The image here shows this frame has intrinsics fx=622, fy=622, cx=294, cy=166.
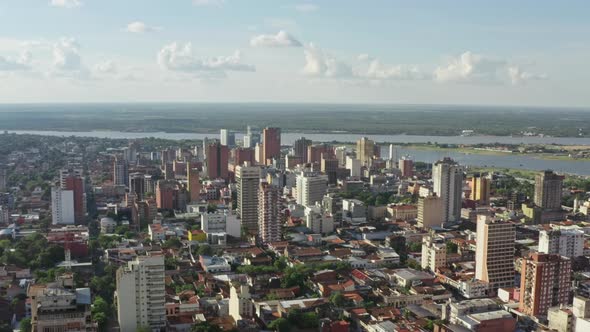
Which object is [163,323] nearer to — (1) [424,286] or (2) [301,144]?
(1) [424,286]

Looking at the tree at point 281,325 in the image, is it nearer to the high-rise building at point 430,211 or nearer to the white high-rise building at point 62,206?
the high-rise building at point 430,211

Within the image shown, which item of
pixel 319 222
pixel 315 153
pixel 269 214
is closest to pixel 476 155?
pixel 315 153

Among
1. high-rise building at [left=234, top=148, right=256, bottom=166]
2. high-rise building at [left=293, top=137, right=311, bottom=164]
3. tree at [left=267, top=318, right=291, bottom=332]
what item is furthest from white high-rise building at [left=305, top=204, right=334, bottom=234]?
high-rise building at [left=293, top=137, right=311, bottom=164]

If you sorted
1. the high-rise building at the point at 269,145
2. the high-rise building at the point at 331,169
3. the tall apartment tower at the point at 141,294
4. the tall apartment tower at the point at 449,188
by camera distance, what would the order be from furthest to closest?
the high-rise building at the point at 269,145
the high-rise building at the point at 331,169
the tall apartment tower at the point at 449,188
the tall apartment tower at the point at 141,294

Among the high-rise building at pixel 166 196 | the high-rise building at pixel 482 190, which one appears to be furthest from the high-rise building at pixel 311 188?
the high-rise building at pixel 482 190

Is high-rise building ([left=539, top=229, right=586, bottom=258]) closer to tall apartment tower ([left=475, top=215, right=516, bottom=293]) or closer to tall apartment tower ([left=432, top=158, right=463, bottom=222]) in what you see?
tall apartment tower ([left=475, top=215, right=516, bottom=293])

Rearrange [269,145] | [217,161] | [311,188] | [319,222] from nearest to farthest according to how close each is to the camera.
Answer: [319,222]
[311,188]
[217,161]
[269,145]

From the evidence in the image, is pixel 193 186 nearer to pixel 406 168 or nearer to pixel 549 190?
pixel 406 168
